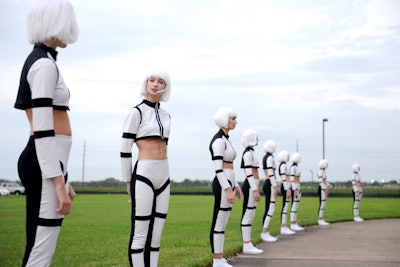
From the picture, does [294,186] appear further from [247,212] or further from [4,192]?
[4,192]

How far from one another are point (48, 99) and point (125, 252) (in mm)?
7688

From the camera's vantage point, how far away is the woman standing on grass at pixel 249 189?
11000 millimetres

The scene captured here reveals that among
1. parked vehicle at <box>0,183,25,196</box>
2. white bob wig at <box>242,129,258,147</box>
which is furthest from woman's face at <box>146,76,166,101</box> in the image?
parked vehicle at <box>0,183,25,196</box>

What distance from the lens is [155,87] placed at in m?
6.23

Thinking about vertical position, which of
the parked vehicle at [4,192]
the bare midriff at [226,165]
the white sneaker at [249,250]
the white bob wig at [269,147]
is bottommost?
the parked vehicle at [4,192]

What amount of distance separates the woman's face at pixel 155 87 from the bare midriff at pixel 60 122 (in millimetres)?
2275

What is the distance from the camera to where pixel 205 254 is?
10211 mm

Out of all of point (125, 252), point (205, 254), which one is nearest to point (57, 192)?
point (205, 254)

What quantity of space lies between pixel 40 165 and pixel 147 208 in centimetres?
229

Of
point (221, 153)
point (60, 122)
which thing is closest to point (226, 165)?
point (221, 153)

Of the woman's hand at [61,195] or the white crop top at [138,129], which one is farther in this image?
the white crop top at [138,129]

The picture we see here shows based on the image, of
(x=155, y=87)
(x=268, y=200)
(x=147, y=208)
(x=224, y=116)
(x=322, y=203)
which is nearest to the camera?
(x=147, y=208)

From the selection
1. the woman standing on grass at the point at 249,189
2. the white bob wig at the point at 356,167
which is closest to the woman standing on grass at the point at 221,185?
the woman standing on grass at the point at 249,189

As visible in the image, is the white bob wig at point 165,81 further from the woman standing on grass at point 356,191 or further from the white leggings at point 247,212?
the woman standing on grass at point 356,191
